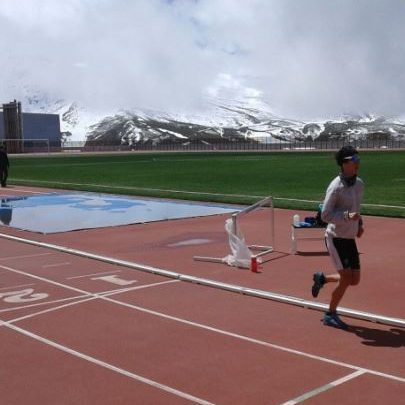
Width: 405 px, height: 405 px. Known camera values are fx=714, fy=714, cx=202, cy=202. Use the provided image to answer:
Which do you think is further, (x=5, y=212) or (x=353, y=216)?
(x=5, y=212)

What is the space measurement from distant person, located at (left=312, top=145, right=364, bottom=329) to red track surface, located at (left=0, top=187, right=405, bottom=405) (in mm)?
655

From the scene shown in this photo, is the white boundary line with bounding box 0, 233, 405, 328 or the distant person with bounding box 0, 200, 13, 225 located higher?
the distant person with bounding box 0, 200, 13, 225

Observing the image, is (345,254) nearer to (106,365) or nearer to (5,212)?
(106,365)

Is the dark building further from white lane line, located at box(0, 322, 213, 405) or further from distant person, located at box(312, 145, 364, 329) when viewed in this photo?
distant person, located at box(312, 145, 364, 329)

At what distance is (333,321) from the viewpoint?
746 cm

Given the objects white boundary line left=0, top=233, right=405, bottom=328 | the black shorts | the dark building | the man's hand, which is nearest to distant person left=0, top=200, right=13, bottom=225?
white boundary line left=0, top=233, right=405, bottom=328

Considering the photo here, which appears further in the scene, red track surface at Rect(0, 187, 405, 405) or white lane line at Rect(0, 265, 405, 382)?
white lane line at Rect(0, 265, 405, 382)

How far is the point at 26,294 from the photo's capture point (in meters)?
9.22

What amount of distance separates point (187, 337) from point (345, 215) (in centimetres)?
199

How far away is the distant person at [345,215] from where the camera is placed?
7.13m

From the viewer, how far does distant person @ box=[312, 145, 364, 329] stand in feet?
23.4

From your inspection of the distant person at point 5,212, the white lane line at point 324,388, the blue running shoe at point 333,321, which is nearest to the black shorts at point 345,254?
the blue running shoe at point 333,321

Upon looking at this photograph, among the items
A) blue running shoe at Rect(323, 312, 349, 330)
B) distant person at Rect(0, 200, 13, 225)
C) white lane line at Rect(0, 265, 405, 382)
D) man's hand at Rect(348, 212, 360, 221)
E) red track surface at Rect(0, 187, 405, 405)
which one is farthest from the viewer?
distant person at Rect(0, 200, 13, 225)

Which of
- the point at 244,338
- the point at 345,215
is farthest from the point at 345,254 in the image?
the point at 244,338
